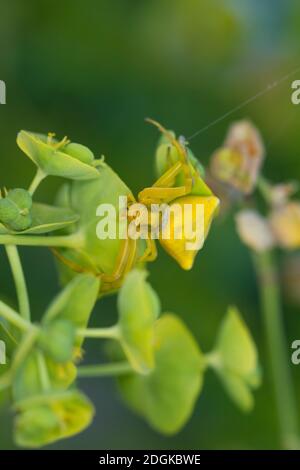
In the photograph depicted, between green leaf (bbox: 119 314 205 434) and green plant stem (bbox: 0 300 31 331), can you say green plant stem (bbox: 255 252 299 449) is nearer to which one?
green leaf (bbox: 119 314 205 434)

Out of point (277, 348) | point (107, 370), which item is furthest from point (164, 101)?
Result: point (107, 370)

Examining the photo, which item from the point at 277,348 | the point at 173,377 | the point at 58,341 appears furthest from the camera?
the point at 277,348

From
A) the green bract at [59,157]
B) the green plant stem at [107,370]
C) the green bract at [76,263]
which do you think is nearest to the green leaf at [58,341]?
the green bract at [76,263]

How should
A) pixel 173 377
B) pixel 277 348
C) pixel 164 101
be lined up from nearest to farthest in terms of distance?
pixel 173 377
pixel 277 348
pixel 164 101

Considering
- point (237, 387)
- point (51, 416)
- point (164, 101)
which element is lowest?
point (51, 416)

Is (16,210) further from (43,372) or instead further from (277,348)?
(277,348)

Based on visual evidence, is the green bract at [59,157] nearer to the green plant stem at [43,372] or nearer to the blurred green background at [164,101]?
the green plant stem at [43,372]
